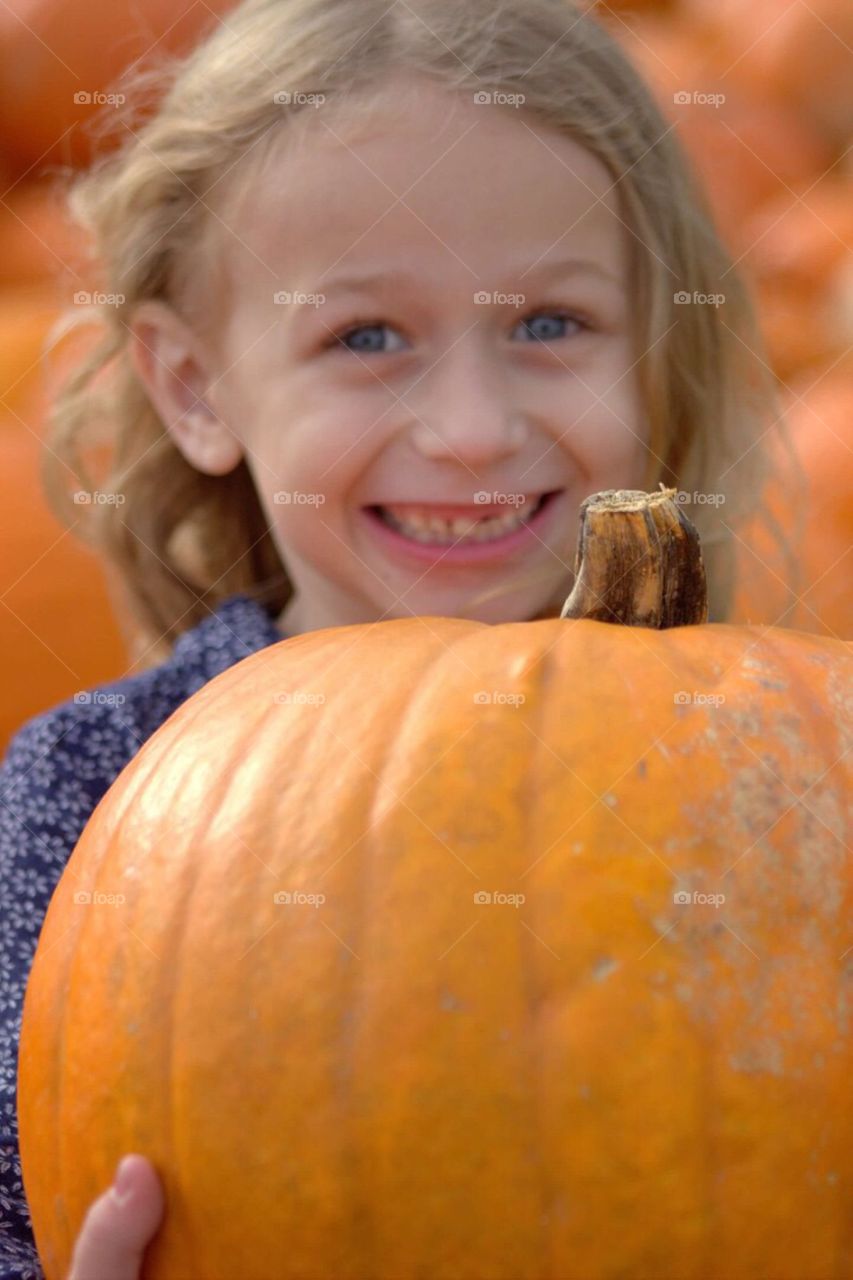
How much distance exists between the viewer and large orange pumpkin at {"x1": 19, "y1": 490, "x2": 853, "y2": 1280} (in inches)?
26.9

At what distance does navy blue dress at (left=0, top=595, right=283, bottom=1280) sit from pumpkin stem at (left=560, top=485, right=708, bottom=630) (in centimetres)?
68

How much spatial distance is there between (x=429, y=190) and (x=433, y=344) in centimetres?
14

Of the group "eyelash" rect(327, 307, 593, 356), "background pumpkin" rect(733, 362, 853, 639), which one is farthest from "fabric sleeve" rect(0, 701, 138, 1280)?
"background pumpkin" rect(733, 362, 853, 639)

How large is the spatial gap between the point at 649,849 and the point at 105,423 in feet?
4.39

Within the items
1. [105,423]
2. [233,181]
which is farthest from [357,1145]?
[105,423]

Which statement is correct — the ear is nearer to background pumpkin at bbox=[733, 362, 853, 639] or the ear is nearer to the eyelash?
the eyelash

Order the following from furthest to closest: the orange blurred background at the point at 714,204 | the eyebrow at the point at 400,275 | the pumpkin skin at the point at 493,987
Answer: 1. the orange blurred background at the point at 714,204
2. the eyebrow at the point at 400,275
3. the pumpkin skin at the point at 493,987

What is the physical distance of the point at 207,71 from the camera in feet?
5.16

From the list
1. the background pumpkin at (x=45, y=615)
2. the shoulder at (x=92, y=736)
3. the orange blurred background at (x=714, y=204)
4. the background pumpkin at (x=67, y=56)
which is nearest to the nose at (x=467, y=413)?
the shoulder at (x=92, y=736)

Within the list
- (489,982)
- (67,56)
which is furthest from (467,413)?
(67,56)

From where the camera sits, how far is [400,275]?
1323 millimetres

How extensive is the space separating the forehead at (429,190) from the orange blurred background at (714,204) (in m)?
0.75

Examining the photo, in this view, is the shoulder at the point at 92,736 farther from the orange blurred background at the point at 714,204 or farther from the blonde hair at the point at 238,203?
the orange blurred background at the point at 714,204

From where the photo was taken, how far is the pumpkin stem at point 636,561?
2.79 ft
